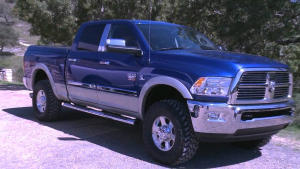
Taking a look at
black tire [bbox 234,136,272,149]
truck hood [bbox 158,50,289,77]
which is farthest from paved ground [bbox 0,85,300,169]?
truck hood [bbox 158,50,289,77]

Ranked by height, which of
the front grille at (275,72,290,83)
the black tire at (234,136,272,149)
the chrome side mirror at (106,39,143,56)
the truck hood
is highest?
the chrome side mirror at (106,39,143,56)

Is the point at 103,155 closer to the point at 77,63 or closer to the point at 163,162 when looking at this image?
the point at 163,162

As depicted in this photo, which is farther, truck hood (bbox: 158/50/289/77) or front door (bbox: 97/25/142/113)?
front door (bbox: 97/25/142/113)

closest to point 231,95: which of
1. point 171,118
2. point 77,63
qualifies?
point 171,118

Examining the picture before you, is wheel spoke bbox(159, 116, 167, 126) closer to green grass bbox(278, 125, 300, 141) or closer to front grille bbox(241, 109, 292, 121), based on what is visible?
front grille bbox(241, 109, 292, 121)

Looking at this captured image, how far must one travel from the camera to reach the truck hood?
4.54 metres

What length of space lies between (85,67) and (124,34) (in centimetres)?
96

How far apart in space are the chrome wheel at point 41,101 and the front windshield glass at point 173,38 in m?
2.99

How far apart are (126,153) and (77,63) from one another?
6.57 ft

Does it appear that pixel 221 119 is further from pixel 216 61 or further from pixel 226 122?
pixel 216 61

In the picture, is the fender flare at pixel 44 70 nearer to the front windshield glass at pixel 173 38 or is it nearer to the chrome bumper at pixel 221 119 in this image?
the front windshield glass at pixel 173 38

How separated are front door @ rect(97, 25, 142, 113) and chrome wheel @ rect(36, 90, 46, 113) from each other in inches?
79.9

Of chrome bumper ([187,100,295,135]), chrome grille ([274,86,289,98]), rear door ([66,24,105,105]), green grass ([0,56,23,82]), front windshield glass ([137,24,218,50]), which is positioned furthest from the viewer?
green grass ([0,56,23,82])

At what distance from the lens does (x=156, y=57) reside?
5242 mm
